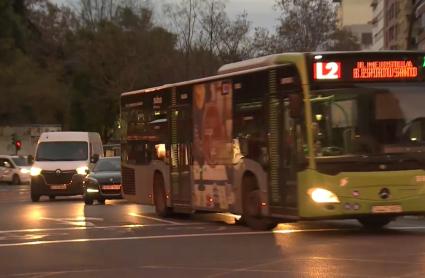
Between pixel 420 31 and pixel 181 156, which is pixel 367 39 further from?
pixel 181 156

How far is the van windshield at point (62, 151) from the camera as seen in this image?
3166 centimetres

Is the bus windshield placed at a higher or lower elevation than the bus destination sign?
lower

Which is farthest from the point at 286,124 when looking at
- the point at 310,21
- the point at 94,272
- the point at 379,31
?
the point at 379,31

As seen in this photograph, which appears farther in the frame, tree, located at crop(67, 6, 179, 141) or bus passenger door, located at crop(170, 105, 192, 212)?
tree, located at crop(67, 6, 179, 141)

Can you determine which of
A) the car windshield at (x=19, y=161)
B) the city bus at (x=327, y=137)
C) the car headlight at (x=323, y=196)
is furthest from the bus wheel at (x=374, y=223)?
the car windshield at (x=19, y=161)

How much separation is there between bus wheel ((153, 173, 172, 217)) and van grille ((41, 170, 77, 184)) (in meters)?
10.6

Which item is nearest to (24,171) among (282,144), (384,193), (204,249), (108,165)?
(108,165)

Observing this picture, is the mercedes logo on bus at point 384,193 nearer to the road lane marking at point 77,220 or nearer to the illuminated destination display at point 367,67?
the illuminated destination display at point 367,67

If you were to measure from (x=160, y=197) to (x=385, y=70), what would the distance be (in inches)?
311

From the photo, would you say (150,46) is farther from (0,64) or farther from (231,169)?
(231,169)

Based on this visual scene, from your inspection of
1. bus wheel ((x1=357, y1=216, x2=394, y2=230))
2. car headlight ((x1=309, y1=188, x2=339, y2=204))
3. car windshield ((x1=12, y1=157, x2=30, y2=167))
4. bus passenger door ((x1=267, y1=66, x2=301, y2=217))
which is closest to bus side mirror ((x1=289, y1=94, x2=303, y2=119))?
bus passenger door ((x1=267, y1=66, x2=301, y2=217))

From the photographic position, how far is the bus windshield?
46.0 ft

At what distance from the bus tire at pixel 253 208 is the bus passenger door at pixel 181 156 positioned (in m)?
2.65

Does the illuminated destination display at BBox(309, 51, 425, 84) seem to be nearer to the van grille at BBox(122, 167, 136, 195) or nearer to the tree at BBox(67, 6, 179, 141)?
the van grille at BBox(122, 167, 136, 195)
